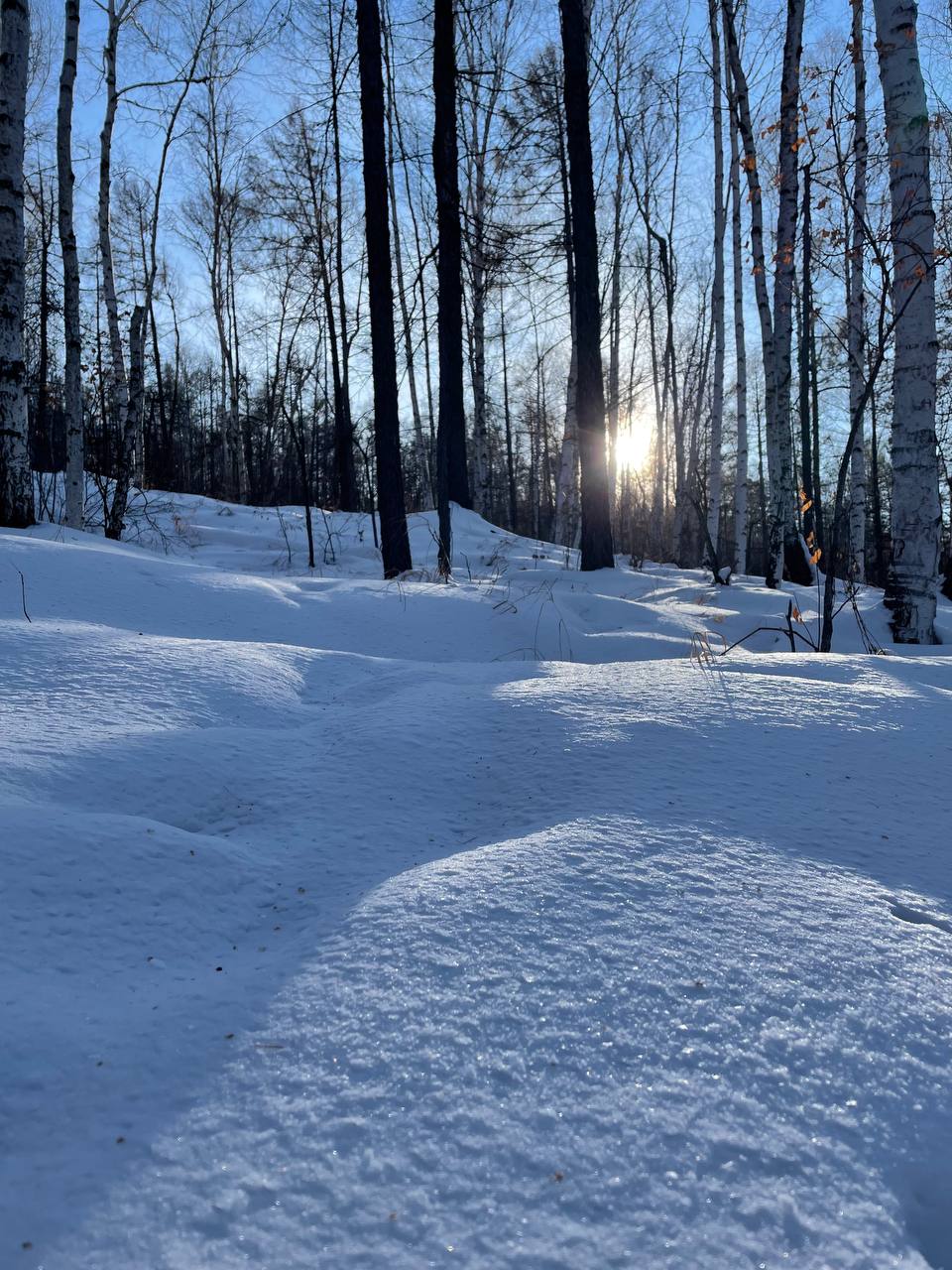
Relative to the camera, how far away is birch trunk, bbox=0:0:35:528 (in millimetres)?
4168

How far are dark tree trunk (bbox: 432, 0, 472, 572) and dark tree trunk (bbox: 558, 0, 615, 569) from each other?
1.10 metres

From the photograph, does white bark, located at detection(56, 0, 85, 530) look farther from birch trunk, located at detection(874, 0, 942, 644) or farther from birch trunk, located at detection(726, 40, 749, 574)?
birch trunk, located at detection(726, 40, 749, 574)

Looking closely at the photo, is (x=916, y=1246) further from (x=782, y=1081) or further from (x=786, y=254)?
(x=786, y=254)

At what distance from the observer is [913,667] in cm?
235

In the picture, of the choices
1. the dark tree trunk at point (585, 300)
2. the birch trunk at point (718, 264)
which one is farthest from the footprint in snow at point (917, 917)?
the birch trunk at point (718, 264)

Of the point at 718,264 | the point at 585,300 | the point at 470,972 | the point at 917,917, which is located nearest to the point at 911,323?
the point at 917,917

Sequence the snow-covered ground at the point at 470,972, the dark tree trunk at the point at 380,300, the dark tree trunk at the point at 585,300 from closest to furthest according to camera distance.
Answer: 1. the snow-covered ground at the point at 470,972
2. the dark tree trunk at the point at 380,300
3. the dark tree trunk at the point at 585,300

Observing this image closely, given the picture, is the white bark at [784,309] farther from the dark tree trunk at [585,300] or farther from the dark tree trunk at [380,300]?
the dark tree trunk at [380,300]

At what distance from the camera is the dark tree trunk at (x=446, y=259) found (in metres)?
6.61

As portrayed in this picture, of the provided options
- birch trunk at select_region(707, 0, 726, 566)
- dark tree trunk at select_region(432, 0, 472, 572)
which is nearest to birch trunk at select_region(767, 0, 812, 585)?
birch trunk at select_region(707, 0, 726, 566)

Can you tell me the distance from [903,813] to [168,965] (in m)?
1.36

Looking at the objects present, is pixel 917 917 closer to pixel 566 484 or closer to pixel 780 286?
pixel 780 286

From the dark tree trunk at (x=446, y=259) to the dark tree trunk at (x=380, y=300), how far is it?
48 centimetres

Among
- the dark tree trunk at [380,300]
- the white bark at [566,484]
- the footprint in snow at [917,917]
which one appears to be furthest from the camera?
the white bark at [566,484]
